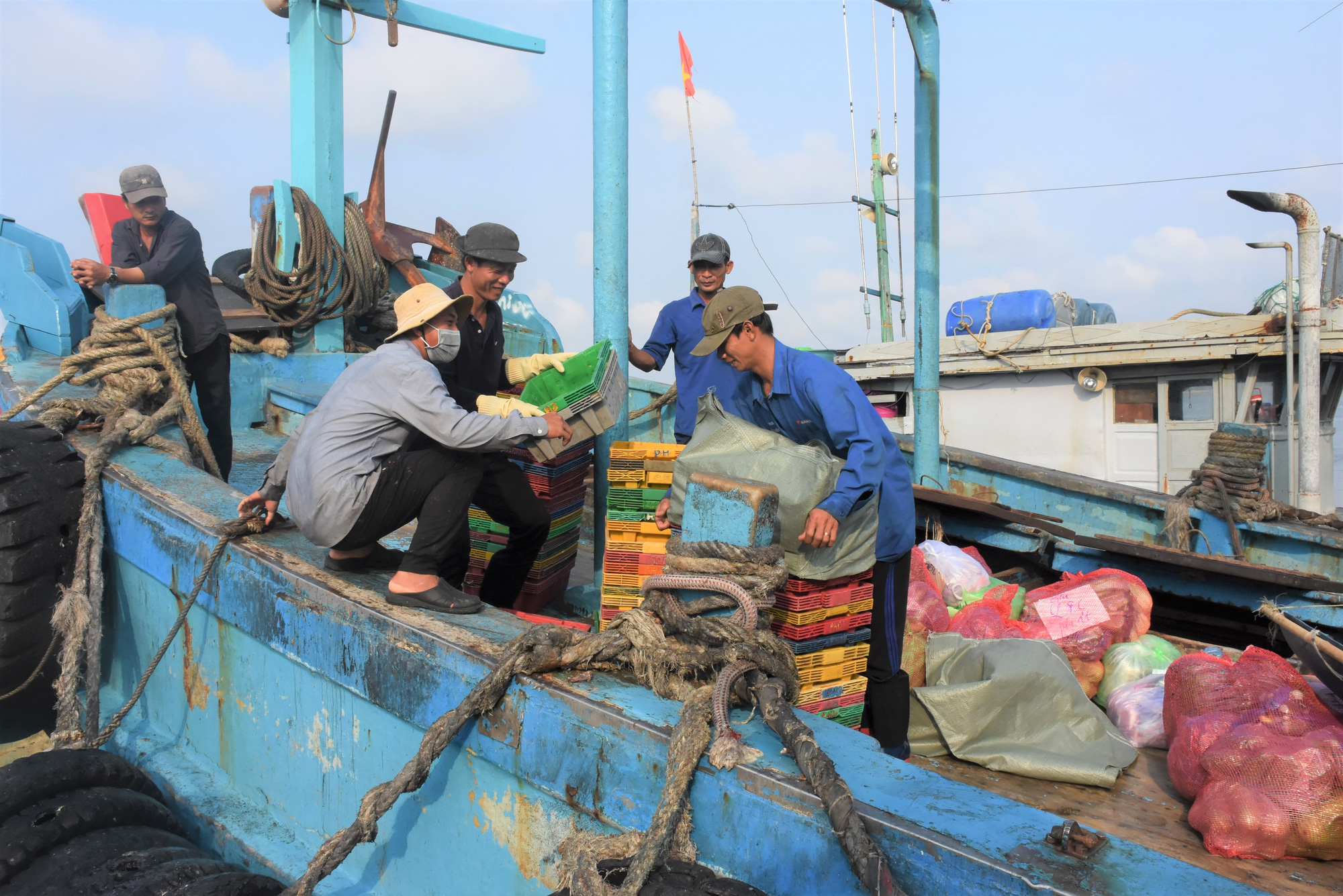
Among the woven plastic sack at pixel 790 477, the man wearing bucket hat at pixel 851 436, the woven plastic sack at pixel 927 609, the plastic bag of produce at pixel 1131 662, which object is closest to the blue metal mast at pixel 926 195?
the woven plastic sack at pixel 927 609

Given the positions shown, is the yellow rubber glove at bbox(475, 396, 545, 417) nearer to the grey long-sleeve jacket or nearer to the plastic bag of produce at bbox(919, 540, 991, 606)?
the grey long-sleeve jacket

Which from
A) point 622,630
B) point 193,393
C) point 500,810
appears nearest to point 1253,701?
point 622,630

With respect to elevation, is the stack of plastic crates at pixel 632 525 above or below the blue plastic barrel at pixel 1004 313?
below

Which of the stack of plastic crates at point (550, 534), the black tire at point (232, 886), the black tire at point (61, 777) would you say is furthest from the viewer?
the stack of plastic crates at point (550, 534)

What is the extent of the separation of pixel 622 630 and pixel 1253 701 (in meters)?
1.97

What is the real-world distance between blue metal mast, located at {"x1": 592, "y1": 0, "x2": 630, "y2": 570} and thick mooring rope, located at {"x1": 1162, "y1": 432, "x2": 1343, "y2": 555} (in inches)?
191

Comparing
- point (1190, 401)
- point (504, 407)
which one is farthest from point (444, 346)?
point (1190, 401)

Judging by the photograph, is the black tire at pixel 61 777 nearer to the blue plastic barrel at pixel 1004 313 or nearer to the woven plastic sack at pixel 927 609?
the woven plastic sack at pixel 927 609

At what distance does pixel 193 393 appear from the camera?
5.60 metres

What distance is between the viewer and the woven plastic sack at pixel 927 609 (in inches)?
162

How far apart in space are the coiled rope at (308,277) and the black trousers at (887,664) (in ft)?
16.5

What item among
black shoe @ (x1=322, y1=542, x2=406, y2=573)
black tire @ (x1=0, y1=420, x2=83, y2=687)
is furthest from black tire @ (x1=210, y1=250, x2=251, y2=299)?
black shoe @ (x1=322, y1=542, x2=406, y2=573)

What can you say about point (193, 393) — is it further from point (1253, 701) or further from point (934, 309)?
point (1253, 701)

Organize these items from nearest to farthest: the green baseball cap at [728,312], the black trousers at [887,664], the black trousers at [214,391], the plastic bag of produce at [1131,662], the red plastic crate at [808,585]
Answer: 1. the red plastic crate at [808,585]
2. the green baseball cap at [728,312]
3. the black trousers at [887,664]
4. the plastic bag of produce at [1131,662]
5. the black trousers at [214,391]
